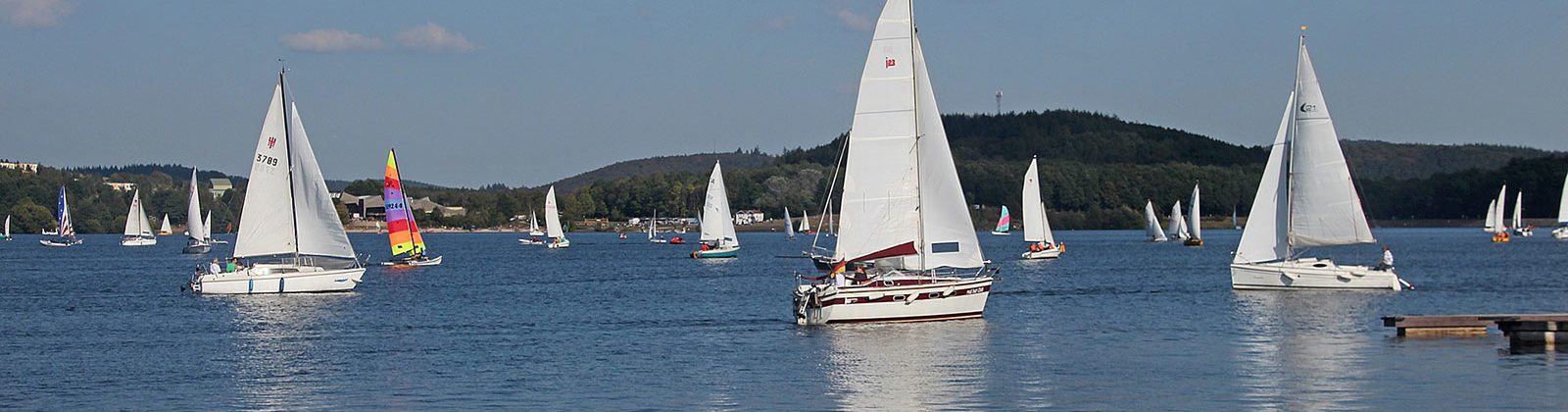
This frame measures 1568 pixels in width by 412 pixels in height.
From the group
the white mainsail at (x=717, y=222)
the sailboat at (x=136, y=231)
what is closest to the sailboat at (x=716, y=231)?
the white mainsail at (x=717, y=222)

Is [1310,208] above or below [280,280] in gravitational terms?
above

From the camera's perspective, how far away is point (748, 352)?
3403 centimetres

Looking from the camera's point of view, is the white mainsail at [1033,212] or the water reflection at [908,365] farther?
the white mainsail at [1033,212]

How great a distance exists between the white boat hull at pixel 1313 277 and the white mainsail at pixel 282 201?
3008cm

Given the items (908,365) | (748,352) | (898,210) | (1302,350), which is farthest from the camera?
(898,210)

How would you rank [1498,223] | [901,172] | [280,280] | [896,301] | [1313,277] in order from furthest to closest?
[1498,223] < [280,280] < [1313,277] < [901,172] < [896,301]

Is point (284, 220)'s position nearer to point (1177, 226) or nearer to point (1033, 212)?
point (1033, 212)

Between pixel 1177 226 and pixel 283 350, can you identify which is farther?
pixel 1177 226

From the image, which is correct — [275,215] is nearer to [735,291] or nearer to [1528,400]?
[735,291]

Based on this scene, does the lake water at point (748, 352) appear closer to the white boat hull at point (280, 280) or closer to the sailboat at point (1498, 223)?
the white boat hull at point (280, 280)

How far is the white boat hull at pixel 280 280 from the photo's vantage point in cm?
5359

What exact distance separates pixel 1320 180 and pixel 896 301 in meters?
19.3

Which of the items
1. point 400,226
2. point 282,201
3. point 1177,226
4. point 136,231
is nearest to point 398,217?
point 400,226

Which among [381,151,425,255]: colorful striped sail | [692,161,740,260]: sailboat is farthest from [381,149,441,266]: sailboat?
[692,161,740,260]: sailboat
